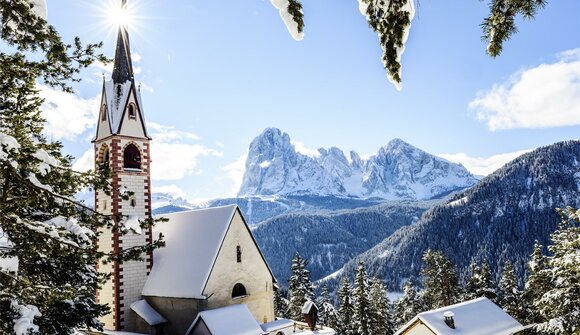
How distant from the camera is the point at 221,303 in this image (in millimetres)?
24359

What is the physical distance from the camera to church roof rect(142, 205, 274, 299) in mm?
24047

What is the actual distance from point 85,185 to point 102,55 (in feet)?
7.56

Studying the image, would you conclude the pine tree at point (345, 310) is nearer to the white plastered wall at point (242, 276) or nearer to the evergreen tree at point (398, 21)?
the white plastered wall at point (242, 276)

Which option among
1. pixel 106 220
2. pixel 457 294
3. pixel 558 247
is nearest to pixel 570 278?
pixel 558 247

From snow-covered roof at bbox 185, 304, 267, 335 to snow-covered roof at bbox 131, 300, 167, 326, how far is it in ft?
10.4

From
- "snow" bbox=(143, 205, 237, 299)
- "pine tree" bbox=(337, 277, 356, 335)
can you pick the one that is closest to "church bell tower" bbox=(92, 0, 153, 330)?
"snow" bbox=(143, 205, 237, 299)

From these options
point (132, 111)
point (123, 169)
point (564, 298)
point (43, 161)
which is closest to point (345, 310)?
point (564, 298)

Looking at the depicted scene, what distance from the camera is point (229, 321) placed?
71.5 feet

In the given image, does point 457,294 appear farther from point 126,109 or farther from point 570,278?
point 126,109

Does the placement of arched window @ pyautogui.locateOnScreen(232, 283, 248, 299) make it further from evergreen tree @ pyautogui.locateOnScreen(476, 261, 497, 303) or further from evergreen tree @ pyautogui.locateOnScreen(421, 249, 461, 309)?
evergreen tree @ pyautogui.locateOnScreen(476, 261, 497, 303)

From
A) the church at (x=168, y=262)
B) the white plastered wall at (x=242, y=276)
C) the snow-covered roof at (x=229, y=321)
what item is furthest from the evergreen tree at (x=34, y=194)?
the white plastered wall at (x=242, y=276)

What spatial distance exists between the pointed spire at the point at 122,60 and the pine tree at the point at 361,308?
30.0m

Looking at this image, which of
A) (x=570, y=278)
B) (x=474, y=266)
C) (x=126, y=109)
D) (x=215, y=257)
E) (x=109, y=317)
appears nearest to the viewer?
(x=570, y=278)

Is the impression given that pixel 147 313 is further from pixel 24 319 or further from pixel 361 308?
pixel 361 308
